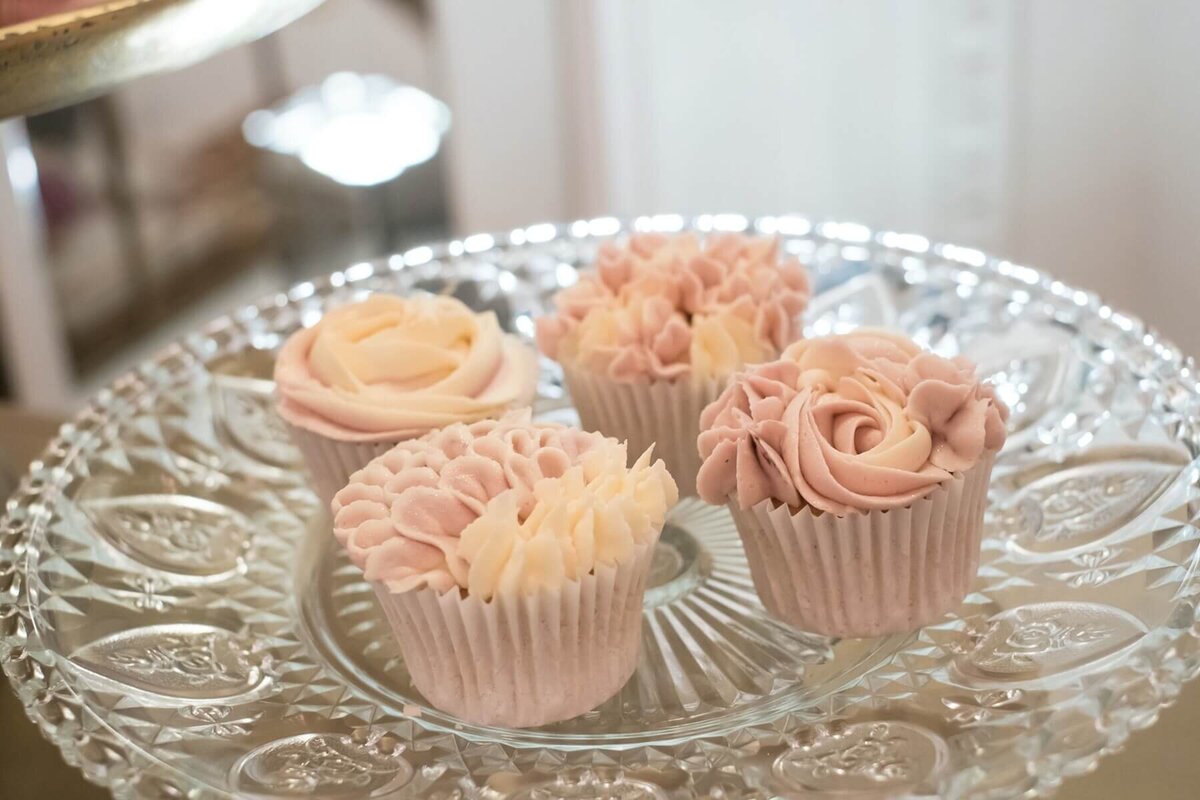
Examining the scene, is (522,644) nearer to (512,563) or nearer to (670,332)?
(512,563)

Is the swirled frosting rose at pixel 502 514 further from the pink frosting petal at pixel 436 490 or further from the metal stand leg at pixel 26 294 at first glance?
the metal stand leg at pixel 26 294

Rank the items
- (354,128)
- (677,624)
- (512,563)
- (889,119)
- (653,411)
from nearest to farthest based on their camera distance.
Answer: (512,563)
(677,624)
(653,411)
(889,119)
(354,128)

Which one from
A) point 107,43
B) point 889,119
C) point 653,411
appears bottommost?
point 653,411

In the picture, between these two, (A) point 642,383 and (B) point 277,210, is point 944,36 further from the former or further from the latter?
(B) point 277,210

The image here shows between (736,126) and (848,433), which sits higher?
(736,126)

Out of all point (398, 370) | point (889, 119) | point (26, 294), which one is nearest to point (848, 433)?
point (398, 370)

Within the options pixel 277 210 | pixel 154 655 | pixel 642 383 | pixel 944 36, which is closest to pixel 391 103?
pixel 277 210
